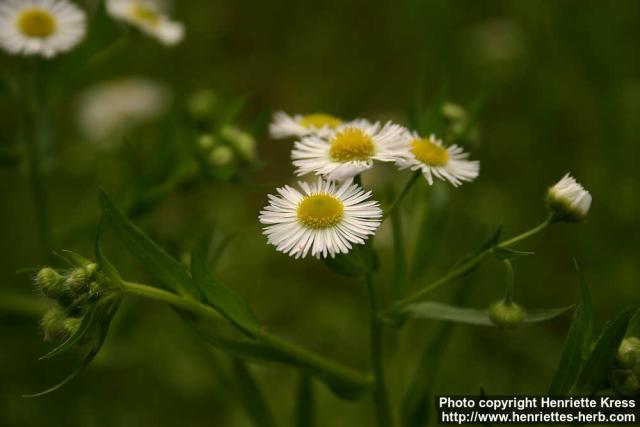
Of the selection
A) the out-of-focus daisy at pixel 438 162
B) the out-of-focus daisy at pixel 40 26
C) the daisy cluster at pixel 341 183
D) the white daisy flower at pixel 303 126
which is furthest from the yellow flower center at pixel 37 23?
the out-of-focus daisy at pixel 438 162

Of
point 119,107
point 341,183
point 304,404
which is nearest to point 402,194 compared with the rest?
point 341,183

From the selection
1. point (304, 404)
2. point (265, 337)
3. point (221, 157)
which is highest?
point (221, 157)

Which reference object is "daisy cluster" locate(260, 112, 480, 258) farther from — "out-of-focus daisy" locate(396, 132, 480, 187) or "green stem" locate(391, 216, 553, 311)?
"green stem" locate(391, 216, 553, 311)

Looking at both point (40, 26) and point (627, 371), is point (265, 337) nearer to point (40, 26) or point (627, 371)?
point (627, 371)

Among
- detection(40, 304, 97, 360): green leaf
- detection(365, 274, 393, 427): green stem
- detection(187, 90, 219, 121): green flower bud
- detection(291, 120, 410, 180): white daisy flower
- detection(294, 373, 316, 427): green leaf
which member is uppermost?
detection(291, 120, 410, 180): white daisy flower

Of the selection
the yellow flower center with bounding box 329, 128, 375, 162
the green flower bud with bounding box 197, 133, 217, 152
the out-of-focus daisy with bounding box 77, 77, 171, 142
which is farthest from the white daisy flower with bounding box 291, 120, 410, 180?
the out-of-focus daisy with bounding box 77, 77, 171, 142

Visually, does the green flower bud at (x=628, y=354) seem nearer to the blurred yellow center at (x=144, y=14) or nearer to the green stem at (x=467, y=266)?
the green stem at (x=467, y=266)
